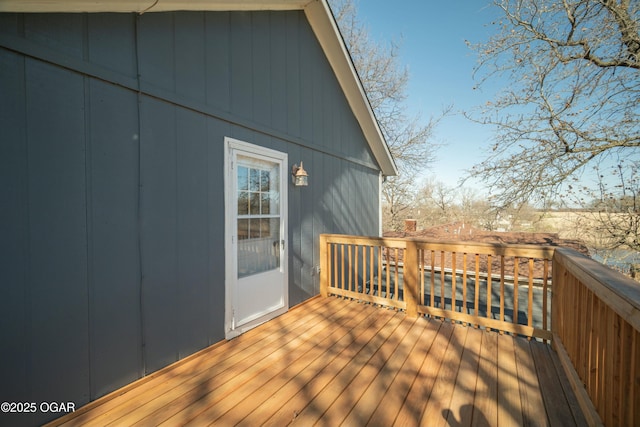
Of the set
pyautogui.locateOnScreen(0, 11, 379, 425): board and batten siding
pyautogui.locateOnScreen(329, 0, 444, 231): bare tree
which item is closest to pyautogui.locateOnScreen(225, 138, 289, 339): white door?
pyautogui.locateOnScreen(0, 11, 379, 425): board and batten siding

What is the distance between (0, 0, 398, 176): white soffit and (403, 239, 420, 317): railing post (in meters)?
3.30

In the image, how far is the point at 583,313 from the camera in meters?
1.89

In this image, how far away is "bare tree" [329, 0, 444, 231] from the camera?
1023cm

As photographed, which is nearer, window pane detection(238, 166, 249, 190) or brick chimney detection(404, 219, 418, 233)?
window pane detection(238, 166, 249, 190)

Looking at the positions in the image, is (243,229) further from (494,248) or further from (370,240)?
(494,248)

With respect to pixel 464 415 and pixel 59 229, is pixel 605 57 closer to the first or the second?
pixel 464 415

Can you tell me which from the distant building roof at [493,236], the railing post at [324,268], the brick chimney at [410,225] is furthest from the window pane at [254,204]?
the brick chimney at [410,225]

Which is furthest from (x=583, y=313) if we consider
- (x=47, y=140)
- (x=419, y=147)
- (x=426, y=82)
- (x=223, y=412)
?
→ (x=419, y=147)

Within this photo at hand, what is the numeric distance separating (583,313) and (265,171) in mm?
3162

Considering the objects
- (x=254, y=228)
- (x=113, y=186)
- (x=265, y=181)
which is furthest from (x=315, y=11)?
(x=113, y=186)

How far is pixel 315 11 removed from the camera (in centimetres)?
414

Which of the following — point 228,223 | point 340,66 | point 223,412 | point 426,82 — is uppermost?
point 426,82

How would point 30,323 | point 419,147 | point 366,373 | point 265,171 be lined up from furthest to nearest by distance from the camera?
point 419,147 → point 265,171 → point 366,373 → point 30,323

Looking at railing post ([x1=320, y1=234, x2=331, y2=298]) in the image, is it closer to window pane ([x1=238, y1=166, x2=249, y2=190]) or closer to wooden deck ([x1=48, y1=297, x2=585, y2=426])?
wooden deck ([x1=48, y1=297, x2=585, y2=426])
